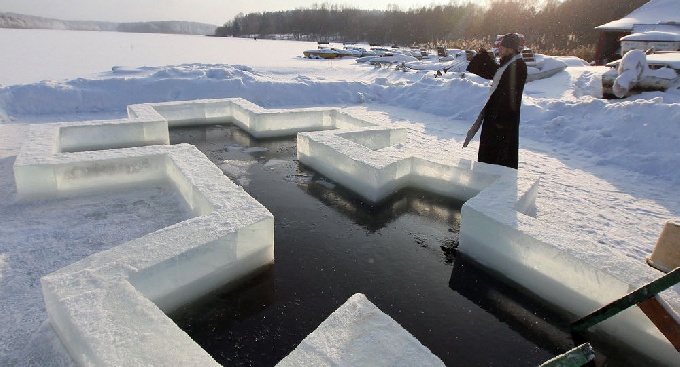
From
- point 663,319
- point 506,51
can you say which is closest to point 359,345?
point 663,319

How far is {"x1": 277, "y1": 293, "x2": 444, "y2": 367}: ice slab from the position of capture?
6.63 ft

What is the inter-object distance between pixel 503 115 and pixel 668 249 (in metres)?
2.18

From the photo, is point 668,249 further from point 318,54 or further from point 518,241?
point 318,54

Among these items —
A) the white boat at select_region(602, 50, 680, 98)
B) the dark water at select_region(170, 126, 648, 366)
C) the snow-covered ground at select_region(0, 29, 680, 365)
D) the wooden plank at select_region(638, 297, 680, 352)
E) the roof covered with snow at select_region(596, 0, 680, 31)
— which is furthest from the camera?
the roof covered with snow at select_region(596, 0, 680, 31)

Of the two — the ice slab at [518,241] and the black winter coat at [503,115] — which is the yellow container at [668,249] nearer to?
the ice slab at [518,241]

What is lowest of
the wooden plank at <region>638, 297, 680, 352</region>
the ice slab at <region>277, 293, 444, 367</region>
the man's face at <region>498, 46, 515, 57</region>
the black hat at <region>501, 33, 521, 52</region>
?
the ice slab at <region>277, 293, 444, 367</region>

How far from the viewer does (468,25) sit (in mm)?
58188

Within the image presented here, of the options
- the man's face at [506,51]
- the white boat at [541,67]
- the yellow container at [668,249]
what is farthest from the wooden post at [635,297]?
the white boat at [541,67]

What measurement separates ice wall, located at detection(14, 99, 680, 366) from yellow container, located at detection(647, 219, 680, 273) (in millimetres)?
485

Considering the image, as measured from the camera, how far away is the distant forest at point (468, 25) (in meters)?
32.0

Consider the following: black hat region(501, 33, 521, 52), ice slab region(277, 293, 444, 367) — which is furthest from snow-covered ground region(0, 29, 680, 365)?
black hat region(501, 33, 521, 52)

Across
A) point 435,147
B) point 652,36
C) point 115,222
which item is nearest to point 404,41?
point 652,36

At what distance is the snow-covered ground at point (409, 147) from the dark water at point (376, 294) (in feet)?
3.03

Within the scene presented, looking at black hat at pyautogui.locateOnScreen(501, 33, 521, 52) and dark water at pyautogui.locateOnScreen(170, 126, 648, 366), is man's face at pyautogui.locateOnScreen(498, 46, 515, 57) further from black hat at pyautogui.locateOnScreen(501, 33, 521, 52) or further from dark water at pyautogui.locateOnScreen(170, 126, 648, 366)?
dark water at pyautogui.locateOnScreen(170, 126, 648, 366)
